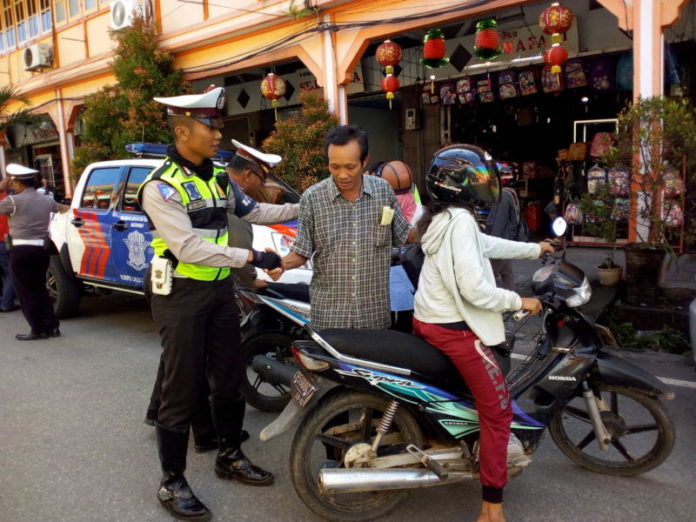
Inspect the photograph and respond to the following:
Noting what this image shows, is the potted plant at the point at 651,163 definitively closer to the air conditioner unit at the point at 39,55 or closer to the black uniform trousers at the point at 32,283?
the black uniform trousers at the point at 32,283

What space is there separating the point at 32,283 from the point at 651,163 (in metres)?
6.24

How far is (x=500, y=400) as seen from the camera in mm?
2479

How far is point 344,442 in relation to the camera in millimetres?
2633

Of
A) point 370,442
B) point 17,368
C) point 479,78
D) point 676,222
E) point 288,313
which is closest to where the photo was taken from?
point 370,442

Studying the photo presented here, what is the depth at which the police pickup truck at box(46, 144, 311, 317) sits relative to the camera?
18.8ft

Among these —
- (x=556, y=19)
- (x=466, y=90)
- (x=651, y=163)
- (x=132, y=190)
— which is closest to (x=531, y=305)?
(x=651, y=163)

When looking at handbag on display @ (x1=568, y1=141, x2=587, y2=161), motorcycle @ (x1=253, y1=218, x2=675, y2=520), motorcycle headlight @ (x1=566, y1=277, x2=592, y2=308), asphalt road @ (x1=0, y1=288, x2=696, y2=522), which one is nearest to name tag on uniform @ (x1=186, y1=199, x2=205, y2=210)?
motorcycle @ (x1=253, y1=218, x2=675, y2=520)

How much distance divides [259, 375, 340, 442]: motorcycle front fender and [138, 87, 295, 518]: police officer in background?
45 centimetres

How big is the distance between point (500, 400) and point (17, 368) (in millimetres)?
4441

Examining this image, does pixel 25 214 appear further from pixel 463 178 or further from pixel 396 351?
pixel 463 178

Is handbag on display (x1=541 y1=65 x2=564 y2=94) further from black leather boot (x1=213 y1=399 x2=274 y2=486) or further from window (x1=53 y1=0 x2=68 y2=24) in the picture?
window (x1=53 y1=0 x2=68 y2=24)

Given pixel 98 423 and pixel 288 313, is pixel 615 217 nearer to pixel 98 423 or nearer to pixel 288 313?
pixel 288 313

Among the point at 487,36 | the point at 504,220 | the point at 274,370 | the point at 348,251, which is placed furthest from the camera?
the point at 487,36

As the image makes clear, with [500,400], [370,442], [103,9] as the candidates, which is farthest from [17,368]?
[103,9]
